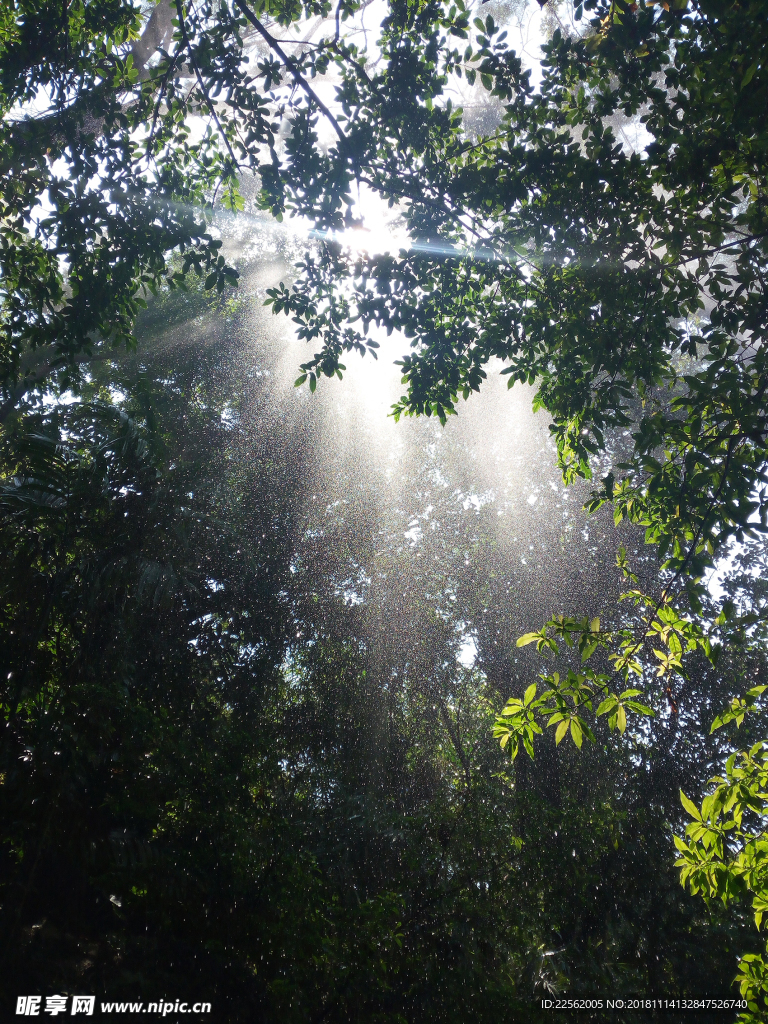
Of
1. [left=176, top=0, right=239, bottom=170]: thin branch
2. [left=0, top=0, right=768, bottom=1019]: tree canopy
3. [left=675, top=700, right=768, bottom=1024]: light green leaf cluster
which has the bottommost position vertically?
[left=675, top=700, right=768, bottom=1024]: light green leaf cluster

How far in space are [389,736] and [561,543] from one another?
16.8ft

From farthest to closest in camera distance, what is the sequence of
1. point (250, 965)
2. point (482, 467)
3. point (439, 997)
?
point (482, 467) → point (439, 997) → point (250, 965)

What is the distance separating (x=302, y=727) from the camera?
864 centimetres

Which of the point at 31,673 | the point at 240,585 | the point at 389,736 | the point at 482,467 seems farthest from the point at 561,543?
the point at 31,673

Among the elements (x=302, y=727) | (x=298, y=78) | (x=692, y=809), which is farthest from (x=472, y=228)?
(x=302, y=727)

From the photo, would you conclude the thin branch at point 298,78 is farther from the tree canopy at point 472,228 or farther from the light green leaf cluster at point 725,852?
the light green leaf cluster at point 725,852

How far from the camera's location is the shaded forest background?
370 centimetres

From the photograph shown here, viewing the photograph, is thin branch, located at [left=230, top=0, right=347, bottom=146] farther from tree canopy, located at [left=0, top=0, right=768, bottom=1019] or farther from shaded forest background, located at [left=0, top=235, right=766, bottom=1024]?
shaded forest background, located at [left=0, top=235, right=766, bottom=1024]

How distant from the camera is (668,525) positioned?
9.94 feet

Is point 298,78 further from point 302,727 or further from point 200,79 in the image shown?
point 302,727

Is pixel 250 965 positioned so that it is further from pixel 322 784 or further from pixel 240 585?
pixel 240 585

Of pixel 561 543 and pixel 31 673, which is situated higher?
pixel 561 543

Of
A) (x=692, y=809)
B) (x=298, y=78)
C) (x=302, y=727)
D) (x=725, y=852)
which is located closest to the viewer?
(x=692, y=809)

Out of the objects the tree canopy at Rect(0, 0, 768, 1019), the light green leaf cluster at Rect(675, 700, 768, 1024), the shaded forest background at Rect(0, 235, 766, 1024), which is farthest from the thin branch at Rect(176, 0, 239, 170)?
the light green leaf cluster at Rect(675, 700, 768, 1024)
